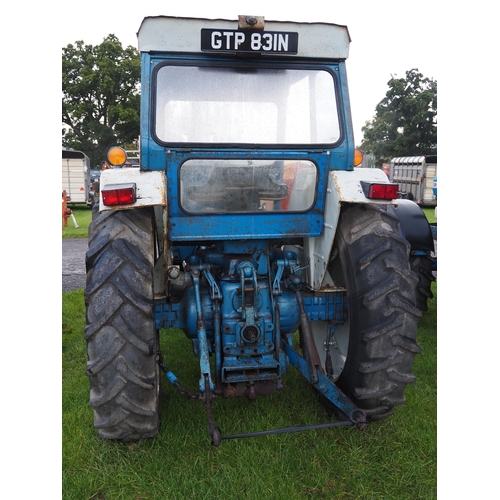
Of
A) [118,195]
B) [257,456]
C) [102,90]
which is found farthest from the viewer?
[102,90]

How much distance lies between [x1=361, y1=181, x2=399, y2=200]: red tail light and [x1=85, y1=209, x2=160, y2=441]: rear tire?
1.39 meters

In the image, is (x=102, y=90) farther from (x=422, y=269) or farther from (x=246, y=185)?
(x=246, y=185)

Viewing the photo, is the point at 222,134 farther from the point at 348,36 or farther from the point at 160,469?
the point at 160,469

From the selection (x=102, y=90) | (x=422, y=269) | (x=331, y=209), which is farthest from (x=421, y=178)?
(x=331, y=209)

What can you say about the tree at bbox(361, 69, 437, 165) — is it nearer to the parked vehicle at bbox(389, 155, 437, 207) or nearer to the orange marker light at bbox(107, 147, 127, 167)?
the parked vehicle at bbox(389, 155, 437, 207)

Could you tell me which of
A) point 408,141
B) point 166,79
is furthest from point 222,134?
point 408,141

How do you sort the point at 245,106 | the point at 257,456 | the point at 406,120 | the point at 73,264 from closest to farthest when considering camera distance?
the point at 257,456 → the point at 245,106 → the point at 73,264 → the point at 406,120

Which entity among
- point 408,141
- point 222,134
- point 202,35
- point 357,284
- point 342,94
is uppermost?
point 408,141

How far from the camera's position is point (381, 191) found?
114 inches

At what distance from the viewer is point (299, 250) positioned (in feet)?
12.4

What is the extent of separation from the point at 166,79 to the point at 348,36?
4.00ft

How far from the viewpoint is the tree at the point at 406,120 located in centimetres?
3119

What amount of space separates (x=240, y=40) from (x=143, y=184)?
1055mm

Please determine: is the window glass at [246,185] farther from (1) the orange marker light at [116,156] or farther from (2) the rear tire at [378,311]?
(1) the orange marker light at [116,156]
